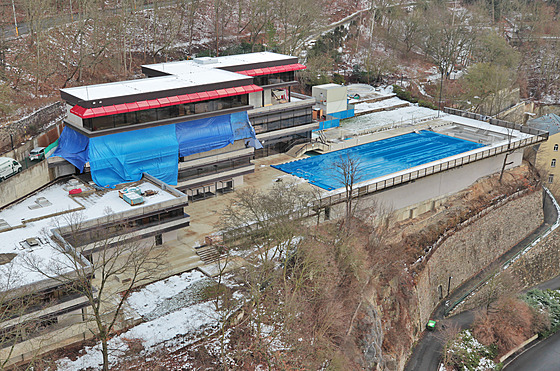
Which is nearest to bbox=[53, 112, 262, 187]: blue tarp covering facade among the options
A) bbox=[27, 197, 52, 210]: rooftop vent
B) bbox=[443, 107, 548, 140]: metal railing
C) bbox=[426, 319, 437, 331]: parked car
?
bbox=[27, 197, 52, 210]: rooftop vent

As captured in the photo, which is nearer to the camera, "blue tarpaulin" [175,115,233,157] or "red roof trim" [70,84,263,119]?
"red roof trim" [70,84,263,119]

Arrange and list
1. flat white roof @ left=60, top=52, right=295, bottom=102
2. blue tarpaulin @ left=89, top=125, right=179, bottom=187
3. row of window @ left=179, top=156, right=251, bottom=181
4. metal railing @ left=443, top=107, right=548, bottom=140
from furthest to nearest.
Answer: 1. metal railing @ left=443, top=107, right=548, bottom=140
2. row of window @ left=179, top=156, right=251, bottom=181
3. flat white roof @ left=60, top=52, right=295, bottom=102
4. blue tarpaulin @ left=89, top=125, right=179, bottom=187

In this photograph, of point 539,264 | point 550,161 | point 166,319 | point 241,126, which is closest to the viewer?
point 166,319

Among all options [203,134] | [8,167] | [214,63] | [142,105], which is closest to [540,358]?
[203,134]

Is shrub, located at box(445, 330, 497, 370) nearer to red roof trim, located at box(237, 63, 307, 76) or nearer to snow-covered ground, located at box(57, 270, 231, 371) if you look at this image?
snow-covered ground, located at box(57, 270, 231, 371)

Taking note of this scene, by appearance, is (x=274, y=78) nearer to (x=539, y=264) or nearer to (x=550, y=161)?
(x=539, y=264)

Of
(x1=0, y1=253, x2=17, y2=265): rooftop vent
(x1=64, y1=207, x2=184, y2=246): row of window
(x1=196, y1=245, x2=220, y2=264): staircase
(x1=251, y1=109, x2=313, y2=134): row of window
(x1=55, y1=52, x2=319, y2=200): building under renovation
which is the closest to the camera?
(x1=0, y1=253, x2=17, y2=265): rooftop vent
